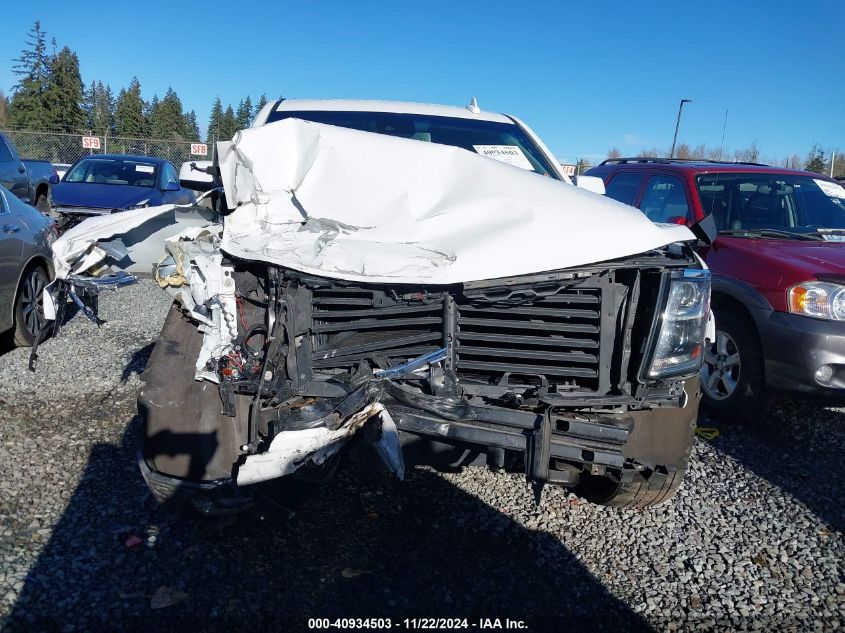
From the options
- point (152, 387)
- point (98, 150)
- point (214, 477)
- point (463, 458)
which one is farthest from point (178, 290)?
point (98, 150)

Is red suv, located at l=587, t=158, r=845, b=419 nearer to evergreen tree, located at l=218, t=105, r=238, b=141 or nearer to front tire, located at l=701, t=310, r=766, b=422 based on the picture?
front tire, located at l=701, t=310, r=766, b=422

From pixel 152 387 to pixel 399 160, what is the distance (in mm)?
1472

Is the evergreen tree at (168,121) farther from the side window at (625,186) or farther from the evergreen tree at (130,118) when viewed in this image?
the side window at (625,186)

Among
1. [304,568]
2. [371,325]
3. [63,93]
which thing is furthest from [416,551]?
[63,93]

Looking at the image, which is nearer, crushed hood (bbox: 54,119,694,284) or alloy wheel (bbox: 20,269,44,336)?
crushed hood (bbox: 54,119,694,284)

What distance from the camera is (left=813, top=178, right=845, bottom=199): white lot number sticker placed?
573 centimetres

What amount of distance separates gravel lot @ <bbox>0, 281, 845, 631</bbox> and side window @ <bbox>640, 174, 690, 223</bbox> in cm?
229

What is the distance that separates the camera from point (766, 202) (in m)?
5.50

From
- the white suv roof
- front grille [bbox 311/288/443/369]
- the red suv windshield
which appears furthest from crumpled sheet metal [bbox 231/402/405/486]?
the red suv windshield

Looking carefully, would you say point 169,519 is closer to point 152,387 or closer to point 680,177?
point 152,387

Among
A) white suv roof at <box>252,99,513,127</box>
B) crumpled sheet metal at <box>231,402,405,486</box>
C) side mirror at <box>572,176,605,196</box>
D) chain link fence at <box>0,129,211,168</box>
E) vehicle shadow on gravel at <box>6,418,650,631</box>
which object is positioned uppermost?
chain link fence at <box>0,129,211,168</box>

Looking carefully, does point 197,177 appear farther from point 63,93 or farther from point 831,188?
point 63,93

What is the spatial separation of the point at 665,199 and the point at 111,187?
869cm

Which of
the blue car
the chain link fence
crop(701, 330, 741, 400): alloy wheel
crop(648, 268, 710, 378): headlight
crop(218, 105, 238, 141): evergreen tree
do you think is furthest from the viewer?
crop(218, 105, 238, 141): evergreen tree
